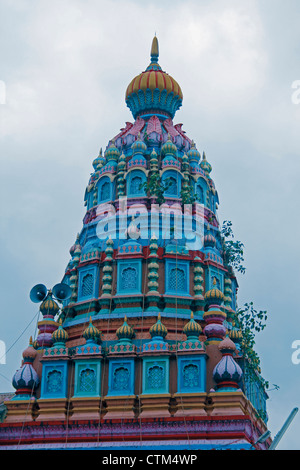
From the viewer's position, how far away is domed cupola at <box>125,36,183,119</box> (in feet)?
115

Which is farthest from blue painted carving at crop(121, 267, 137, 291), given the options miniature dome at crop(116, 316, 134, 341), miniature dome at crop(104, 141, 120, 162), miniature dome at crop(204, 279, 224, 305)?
miniature dome at crop(104, 141, 120, 162)

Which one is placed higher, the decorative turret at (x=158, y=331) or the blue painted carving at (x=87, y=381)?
the decorative turret at (x=158, y=331)

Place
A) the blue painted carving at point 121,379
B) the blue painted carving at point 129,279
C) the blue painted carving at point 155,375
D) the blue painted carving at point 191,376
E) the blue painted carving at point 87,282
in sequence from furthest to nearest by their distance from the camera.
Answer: the blue painted carving at point 87,282 → the blue painted carving at point 129,279 → the blue painted carving at point 121,379 → the blue painted carving at point 155,375 → the blue painted carving at point 191,376

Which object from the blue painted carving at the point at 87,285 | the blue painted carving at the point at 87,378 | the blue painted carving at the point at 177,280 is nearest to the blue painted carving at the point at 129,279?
the blue painted carving at the point at 177,280

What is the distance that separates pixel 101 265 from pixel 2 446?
8.75 meters

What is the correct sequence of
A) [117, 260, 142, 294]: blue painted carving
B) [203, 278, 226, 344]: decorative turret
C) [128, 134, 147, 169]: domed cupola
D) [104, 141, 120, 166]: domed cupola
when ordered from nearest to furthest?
[203, 278, 226, 344]: decorative turret, [117, 260, 142, 294]: blue painted carving, [128, 134, 147, 169]: domed cupola, [104, 141, 120, 166]: domed cupola

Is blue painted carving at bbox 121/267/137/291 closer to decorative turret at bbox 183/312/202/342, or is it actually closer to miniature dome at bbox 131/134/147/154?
decorative turret at bbox 183/312/202/342

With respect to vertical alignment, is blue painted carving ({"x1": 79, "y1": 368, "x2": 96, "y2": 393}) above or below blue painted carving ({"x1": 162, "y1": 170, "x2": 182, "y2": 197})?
below

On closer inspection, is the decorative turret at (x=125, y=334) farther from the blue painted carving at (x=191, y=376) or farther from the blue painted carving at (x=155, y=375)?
the blue painted carving at (x=191, y=376)

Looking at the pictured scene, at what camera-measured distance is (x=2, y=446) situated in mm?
24516

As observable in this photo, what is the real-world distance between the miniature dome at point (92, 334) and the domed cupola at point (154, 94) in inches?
550

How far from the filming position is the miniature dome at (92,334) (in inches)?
1021

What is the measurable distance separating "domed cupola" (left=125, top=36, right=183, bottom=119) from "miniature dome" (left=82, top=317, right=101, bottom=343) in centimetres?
1396
